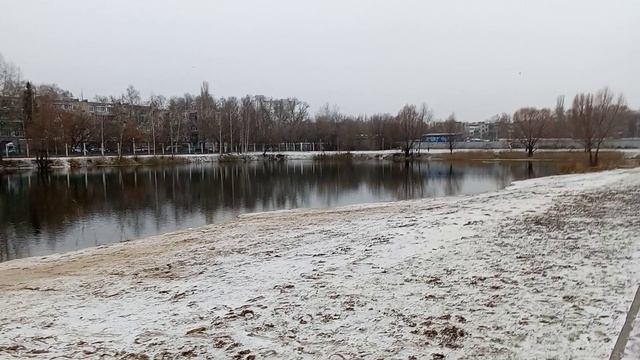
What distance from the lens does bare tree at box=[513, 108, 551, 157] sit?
3408 inches

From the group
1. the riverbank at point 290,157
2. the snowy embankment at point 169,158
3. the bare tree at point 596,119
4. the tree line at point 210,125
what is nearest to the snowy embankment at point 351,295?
the bare tree at point 596,119

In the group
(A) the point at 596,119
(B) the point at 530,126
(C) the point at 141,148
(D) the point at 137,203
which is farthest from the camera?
(C) the point at 141,148

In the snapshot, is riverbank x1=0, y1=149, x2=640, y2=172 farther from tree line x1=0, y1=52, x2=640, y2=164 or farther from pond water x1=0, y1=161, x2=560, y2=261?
pond water x1=0, y1=161, x2=560, y2=261

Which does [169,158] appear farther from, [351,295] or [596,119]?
[351,295]

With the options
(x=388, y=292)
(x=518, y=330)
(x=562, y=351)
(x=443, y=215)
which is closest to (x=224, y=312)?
(x=388, y=292)

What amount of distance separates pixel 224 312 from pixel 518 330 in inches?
179

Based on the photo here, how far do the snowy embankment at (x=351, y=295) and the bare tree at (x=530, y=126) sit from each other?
7805cm

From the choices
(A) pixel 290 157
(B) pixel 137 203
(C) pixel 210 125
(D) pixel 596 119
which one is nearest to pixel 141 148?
(C) pixel 210 125

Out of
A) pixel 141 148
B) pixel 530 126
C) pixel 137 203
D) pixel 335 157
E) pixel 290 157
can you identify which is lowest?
pixel 137 203

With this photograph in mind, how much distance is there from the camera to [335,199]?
3147 centimetres

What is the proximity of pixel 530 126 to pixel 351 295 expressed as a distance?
87.8 m

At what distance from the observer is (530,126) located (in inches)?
3408

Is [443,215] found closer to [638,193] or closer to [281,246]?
[281,246]

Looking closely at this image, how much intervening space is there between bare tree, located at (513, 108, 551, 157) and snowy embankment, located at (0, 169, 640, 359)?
78054 millimetres
